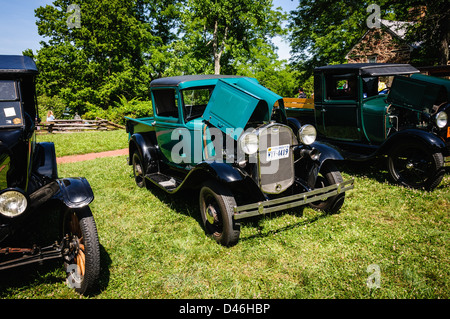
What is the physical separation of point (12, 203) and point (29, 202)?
0.12 meters

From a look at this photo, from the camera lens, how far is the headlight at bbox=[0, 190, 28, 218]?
2.32 meters

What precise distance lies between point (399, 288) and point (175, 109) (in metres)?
4.22

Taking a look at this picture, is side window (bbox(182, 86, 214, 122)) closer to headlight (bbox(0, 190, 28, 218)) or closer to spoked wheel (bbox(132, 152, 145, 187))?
spoked wheel (bbox(132, 152, 145, 187))

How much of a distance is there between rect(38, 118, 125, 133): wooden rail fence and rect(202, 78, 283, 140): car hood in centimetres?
1567

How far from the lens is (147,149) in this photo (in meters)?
5.38

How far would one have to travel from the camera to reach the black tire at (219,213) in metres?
3.26

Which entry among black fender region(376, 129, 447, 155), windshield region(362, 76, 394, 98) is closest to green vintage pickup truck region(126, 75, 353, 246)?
black fender region(376, 129, 447, 155)

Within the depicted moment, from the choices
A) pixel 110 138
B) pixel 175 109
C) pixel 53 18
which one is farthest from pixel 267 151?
pixel 53 18

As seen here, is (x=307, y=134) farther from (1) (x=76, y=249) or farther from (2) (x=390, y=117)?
(1) (x=76, y=249)

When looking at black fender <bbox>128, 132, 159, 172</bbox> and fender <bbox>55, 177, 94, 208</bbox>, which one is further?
black fender <bbox>128, 132, 159, 172</bbox>

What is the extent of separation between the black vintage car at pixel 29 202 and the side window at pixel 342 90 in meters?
5.29

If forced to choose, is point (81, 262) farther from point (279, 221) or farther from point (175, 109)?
point (175, 109)

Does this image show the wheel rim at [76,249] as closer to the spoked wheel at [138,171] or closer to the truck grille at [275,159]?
the truck grille at [275,159]

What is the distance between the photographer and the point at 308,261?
3139 millimetres
